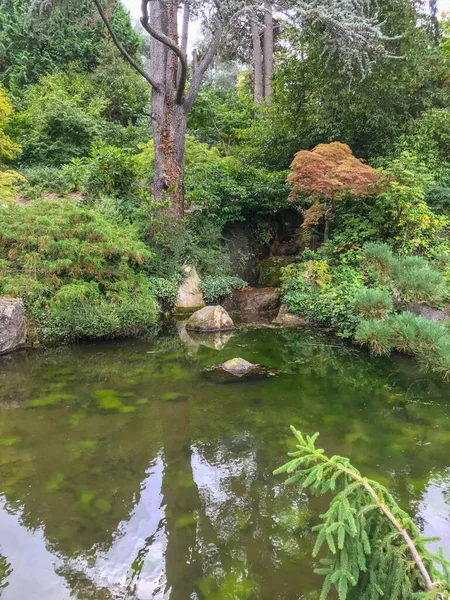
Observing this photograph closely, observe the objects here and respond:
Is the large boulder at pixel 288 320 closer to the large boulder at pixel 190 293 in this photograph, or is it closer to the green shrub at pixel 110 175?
the large boulder at pixel 190 293

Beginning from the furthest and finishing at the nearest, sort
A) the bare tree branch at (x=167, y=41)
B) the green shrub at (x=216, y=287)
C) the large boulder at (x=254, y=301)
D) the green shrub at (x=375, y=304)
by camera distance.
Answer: the green shrub at (x=216, y=287) → the large boulder at (x=254, y=301) → the green shrub at (x=375, y=304) → the bare tree branch at (x=167, y=41)

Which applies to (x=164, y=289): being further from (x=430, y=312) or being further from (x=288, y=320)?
(x=430, y=312)

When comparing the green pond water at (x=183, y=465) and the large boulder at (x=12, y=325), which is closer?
the green pond water at (x=183, y=465)

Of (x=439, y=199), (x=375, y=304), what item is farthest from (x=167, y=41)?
(x=439, y=199)

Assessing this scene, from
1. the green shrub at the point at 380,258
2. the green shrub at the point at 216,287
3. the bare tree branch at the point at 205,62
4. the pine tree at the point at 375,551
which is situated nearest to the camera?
the pine tree at the point at 375,551

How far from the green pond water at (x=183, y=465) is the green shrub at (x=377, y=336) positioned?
31 centimetres

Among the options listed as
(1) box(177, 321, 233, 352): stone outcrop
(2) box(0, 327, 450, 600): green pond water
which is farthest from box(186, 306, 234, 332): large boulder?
(2) box(0, 327, 450, 600): green pond water

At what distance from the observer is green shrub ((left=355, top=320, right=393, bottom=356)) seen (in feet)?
20.3

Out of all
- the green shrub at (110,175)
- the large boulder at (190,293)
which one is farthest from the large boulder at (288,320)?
the green shrub at (110,175)

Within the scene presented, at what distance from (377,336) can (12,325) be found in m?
5.62

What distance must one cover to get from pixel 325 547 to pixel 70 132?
14.4 metres

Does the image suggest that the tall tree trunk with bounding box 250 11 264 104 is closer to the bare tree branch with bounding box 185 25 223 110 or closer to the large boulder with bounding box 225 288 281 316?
the bare tree branch with bounding box 185 25 223 110

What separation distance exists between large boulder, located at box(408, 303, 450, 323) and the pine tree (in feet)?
19.3

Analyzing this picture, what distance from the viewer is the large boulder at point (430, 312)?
22.1 ft
